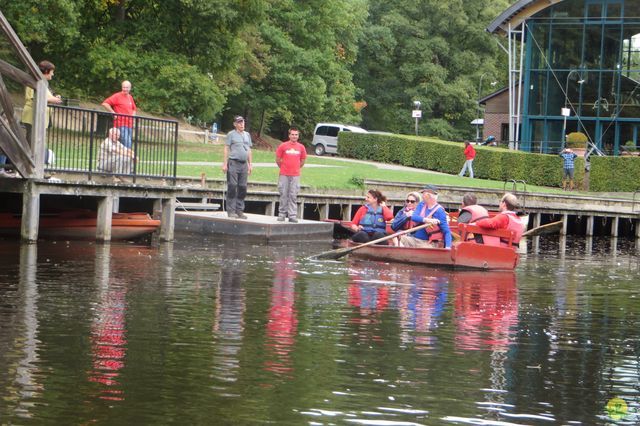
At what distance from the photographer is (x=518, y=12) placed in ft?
191

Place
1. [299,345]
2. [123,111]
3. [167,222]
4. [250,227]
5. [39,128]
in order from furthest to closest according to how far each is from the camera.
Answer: [250,227] → [167,222] → [123,111] → [39,128] → [299,345]

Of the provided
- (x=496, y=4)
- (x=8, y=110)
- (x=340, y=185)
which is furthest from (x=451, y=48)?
(x=8, y=110)

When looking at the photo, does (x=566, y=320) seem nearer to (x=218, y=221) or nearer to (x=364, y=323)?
(x=364, y=323)

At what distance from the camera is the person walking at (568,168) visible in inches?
1810

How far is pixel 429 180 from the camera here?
41812mm

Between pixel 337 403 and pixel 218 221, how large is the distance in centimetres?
1640

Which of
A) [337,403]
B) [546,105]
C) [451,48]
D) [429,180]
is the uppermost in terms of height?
[451,48]

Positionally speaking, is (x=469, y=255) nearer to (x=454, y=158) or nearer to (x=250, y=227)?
(x=250, y=227)

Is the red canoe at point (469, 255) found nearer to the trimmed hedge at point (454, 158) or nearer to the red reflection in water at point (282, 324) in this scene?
the red reflection in water at point (282, 324)

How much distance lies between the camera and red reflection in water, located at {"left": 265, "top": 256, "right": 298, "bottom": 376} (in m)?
11.6

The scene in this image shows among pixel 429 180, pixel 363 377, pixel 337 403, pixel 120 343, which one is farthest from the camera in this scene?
pixel 429 180

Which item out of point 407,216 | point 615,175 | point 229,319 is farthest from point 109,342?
point 615,175

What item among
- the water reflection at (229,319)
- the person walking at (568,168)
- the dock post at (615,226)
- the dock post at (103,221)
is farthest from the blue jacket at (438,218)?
the person walking at (568,168)

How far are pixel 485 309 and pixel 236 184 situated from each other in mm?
10261
